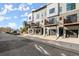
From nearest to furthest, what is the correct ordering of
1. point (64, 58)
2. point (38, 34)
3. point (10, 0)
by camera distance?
point (64, 58) < point (10, 0) < point (38, 34)

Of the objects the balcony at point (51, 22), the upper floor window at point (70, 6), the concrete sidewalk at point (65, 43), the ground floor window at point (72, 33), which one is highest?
the upper floor window at point (70, 6)

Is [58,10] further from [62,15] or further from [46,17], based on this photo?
[46,17]

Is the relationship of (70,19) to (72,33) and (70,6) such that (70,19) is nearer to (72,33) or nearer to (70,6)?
(70,6)

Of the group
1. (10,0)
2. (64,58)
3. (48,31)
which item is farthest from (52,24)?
(64,58)

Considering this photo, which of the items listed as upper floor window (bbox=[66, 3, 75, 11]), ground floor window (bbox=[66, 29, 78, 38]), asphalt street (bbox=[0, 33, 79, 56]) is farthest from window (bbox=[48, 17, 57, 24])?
asphalt street (bbox=[0, 33, 79, 56])

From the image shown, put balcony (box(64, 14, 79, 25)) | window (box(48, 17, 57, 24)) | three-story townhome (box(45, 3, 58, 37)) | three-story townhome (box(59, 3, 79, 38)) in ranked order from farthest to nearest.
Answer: window (box(48, 17, 57, 24)) < three-story townhome (box(45, 3, 58, 37)) < three-story townhome (box(59, 3, 79, 38)) < balcony (box(64, 14, 79, 25))

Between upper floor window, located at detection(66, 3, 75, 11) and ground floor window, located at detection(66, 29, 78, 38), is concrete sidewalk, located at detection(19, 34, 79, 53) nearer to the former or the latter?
ground floor window, located at detection(66, 29, 78, 38)

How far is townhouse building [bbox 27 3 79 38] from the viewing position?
33.1 metres

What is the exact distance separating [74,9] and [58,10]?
243 inches

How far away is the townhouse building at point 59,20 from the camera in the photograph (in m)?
33.1

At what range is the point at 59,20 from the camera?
123ft

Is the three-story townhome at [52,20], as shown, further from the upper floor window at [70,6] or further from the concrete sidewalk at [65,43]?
the upper floor window at [70,6]

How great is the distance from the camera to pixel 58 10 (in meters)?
39.1

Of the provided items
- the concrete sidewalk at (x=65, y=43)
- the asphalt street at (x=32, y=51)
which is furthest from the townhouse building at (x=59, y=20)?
the asphalt street at (x=32, y=51)
